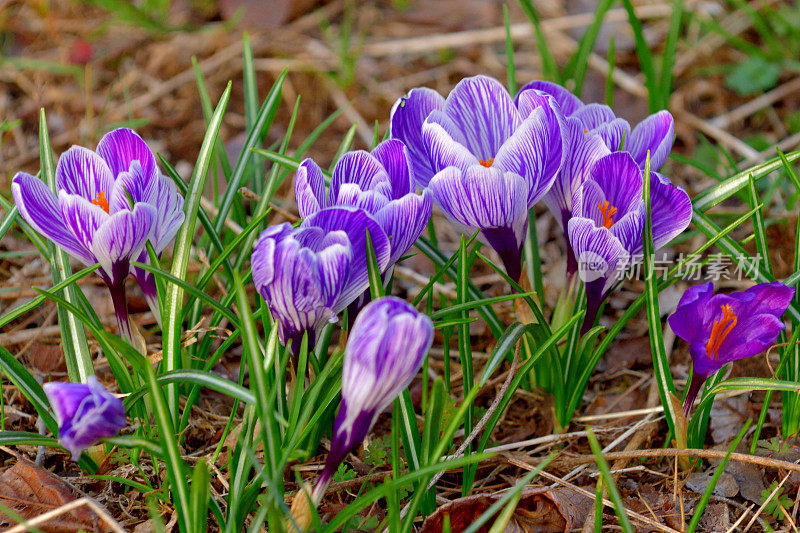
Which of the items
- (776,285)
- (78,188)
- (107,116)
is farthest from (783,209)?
(107,116)

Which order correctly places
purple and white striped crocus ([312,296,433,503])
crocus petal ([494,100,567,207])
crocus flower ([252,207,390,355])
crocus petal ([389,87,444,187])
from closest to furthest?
purple and white striped crocus ([312,296,433,503])
crocus flower ([252,207,390,355])
crocus petal ([494,100,567,207])
crocus petal ([389,87,444,187])

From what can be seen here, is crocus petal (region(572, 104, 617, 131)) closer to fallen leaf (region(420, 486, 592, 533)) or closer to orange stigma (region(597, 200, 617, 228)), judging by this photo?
orange stigma (region(597, 200, 617, 228))

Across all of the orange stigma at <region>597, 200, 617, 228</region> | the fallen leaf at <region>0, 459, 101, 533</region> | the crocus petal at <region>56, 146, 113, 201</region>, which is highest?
the crocus petal at <region>56, 146, 113, 201</region>

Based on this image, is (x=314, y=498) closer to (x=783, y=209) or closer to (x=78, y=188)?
(x=78, y=188)

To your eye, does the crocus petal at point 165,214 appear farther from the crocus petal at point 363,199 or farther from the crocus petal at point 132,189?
the crocus petal at point 363,199

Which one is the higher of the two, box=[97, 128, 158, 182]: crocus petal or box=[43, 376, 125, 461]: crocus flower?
box=[97, 128, 158, 182]: crocus petal

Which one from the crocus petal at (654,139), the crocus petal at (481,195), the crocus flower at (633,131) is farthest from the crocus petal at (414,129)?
the crocus petal at (654,139)

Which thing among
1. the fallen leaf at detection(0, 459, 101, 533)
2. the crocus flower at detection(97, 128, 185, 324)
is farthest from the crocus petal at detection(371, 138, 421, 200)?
the fallen leaf at detection(0, 459, 101, 533)
